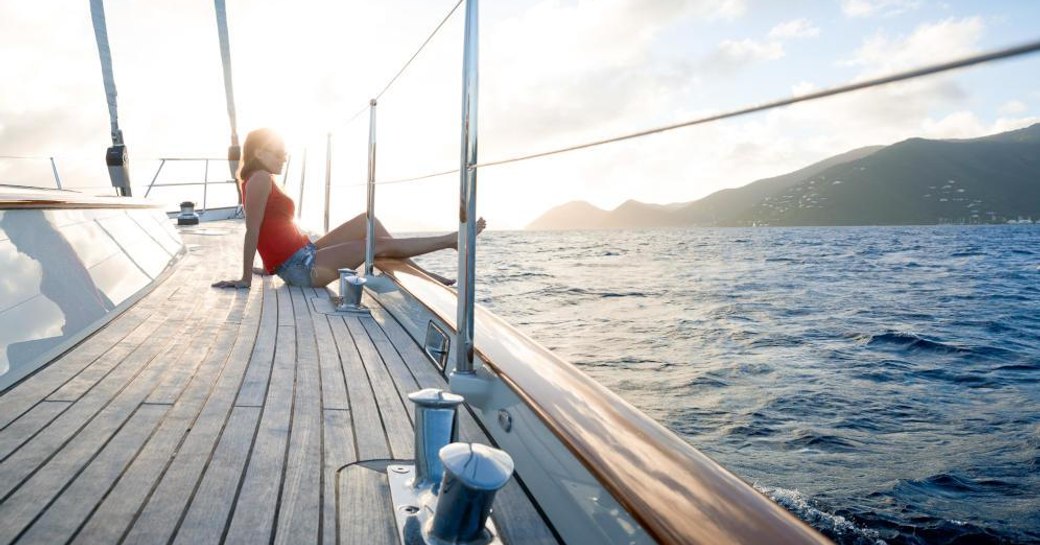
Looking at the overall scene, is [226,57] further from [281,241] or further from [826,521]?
[826,521]

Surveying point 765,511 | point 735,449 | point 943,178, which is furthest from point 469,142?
point 943,178

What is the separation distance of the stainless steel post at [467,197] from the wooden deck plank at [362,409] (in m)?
0.21

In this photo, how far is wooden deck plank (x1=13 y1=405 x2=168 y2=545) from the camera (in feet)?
3.09

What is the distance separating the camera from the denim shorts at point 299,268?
342cm

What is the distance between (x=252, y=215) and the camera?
10.5ft

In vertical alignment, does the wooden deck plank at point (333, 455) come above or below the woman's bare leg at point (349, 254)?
below

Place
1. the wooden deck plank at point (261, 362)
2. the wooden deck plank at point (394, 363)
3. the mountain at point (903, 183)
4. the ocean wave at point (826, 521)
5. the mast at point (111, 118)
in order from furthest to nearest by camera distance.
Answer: the mountain at point (903, 183) < the mast at point (111, 118) < the ocean wave at point (826, 521) < the wooden deck plank at point (394, 363) < the wooden deck plank at point (261, 362)

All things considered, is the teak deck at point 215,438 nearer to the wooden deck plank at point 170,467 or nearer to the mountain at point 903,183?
the wooden deck plank at point 170,467

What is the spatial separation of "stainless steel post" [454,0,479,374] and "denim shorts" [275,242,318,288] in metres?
2.12

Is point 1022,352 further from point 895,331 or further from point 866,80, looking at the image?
point 866,80

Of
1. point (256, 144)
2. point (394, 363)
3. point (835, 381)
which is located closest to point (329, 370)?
point (394, 363)

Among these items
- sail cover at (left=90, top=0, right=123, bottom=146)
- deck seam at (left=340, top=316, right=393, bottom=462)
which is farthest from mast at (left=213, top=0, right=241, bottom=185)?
deck seam at (left=340, top=316, right=393, bottom=462)

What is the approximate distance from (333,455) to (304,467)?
0.07m

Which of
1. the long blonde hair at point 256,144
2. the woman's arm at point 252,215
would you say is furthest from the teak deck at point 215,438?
the long blonde hair at point 256,144
